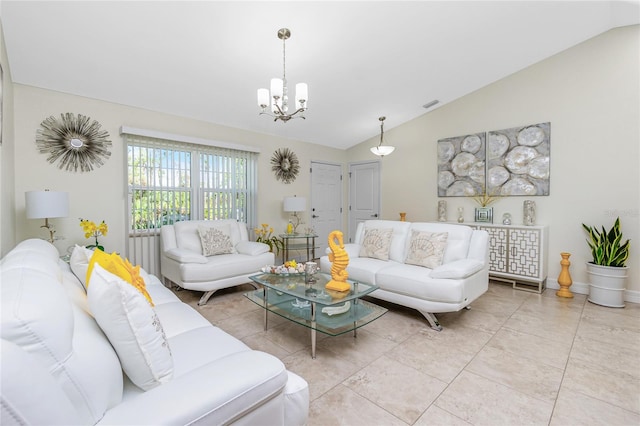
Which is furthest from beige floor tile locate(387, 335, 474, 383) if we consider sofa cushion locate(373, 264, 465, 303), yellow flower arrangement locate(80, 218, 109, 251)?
yellow flower arrangement locate(80, 218, 109, 251)

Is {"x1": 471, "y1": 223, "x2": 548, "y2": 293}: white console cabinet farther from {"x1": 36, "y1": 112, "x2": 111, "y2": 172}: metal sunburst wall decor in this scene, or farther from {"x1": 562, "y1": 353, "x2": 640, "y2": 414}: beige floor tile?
{"x1": 36, "y1": 112, "x2": 111, "y2": 172}: metal sunburst wall decor

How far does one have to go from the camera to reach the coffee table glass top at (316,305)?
83.0 inches

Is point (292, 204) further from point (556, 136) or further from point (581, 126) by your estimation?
point (581, 126)

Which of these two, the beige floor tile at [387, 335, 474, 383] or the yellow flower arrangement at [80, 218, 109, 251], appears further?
the yellow flower arrangement at [80, 218, 109, 251]

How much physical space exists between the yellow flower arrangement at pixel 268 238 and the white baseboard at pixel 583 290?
3.81m

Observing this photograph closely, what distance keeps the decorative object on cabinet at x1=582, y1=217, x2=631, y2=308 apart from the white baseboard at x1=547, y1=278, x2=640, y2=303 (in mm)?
269

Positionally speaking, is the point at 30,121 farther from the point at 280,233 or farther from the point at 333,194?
the point at 333,194

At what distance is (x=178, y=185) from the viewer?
396 centimetres

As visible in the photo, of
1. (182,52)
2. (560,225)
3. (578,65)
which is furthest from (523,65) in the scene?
Result: (182,52)

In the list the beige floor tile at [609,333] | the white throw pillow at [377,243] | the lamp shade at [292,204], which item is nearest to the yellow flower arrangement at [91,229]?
the lamp shade at [292,204]

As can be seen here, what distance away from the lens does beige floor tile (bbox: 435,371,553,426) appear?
150 cm

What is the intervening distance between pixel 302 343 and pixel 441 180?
3577mm

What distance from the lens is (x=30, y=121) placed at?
294cm

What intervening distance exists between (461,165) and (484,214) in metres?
0.83
